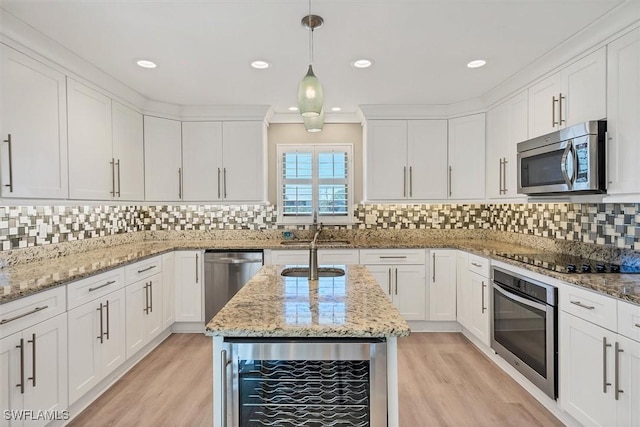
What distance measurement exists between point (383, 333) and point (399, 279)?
2579 mm

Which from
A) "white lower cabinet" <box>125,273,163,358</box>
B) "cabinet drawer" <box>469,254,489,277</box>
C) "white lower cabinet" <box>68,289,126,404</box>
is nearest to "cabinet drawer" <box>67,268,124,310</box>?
"white lower cabinet" <box>68,289,126,404</box>

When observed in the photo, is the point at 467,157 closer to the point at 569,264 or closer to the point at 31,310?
the point at 569,264

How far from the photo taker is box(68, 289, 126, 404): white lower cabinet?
2.15 meters

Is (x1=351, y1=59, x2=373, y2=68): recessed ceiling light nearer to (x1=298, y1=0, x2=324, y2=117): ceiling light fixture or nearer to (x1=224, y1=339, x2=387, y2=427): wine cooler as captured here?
(x1=298, y1=0, x2=324, y2=117): ceiling light fixture

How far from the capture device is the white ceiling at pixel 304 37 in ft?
6.51

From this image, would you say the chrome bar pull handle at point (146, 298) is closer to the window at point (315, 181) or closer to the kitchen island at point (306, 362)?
Answer: the window at point (315, 181)

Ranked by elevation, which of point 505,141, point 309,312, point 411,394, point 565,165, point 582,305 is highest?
point 505,141

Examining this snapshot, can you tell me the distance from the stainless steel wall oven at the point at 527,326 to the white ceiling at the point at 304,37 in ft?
5.48

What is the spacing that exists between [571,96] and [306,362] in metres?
2.55

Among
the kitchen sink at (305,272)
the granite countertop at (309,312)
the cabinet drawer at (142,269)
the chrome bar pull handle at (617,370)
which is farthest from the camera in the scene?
the cabinet drawer at (142,269)

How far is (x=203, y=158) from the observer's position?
157 inches

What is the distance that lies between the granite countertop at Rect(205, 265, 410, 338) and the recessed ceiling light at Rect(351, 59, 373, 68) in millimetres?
1716

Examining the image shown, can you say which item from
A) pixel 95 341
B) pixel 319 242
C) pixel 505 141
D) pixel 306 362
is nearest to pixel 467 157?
pixel 505 141

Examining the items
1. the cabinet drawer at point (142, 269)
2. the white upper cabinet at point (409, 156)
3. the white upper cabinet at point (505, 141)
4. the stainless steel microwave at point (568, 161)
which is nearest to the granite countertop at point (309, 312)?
the cabinet drawer at point (142, 269)
